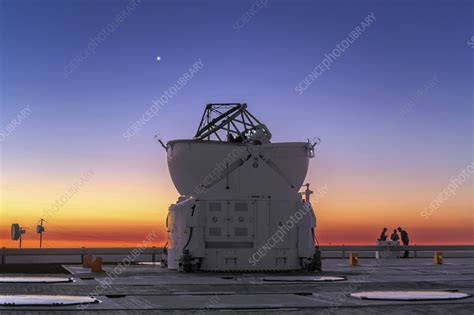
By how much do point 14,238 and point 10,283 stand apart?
52.7 ft

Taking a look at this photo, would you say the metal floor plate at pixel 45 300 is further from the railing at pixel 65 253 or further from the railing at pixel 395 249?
the railing at pixel 395 249

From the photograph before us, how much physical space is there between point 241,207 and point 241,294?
1146cm

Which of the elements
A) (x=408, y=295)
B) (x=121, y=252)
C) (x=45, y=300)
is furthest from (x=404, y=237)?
(x=45, y=300)

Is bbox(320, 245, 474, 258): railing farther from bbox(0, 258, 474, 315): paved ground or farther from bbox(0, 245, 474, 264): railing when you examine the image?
bbox(0, 258, 474, 315): paved ground

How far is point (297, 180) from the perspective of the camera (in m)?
31.2

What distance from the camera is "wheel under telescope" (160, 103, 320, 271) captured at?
29094mm

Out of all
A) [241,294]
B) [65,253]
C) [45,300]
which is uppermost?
[65,253]

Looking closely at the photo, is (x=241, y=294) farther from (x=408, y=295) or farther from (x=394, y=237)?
(x=394, y=237)

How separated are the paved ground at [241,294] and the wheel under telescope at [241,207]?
373cm

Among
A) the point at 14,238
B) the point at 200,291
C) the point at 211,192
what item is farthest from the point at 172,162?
the point at 200,291

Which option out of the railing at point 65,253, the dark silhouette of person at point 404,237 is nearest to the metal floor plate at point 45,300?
the railing at point 65,253

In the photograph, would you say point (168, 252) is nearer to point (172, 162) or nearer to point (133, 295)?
point (172, 162)

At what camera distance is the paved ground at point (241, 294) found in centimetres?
1392

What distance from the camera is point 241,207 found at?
95.8 ft
